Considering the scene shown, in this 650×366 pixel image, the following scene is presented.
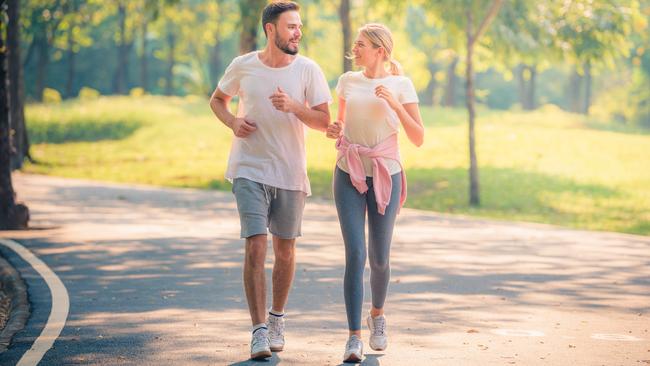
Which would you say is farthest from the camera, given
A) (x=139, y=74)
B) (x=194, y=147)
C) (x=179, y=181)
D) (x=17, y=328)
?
(x=139, y=74)

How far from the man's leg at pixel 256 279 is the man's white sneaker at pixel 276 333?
23cm

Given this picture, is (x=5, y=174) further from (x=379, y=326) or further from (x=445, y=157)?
(x=445, y=157)

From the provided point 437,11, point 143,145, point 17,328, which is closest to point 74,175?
point 437,11

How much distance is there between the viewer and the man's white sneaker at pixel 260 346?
7.16 metres

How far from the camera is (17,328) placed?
8500 mm

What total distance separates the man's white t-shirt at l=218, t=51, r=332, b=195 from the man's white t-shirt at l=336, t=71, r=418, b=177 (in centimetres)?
17

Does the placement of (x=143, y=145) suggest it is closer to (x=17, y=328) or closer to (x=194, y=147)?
(x=194, y=147)

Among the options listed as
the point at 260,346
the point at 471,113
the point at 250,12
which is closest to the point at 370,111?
the point at 260,346

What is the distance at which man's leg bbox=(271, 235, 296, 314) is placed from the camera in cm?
754

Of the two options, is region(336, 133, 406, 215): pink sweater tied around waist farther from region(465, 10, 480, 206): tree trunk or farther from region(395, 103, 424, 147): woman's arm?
region(465, 10, 480, 206): tree trunk

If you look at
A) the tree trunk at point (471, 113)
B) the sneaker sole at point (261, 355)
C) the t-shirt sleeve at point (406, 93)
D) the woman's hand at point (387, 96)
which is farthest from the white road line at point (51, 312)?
the tree trunk at point (471, 113)

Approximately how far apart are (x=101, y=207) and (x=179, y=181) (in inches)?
363

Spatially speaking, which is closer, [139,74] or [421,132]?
[421,132]

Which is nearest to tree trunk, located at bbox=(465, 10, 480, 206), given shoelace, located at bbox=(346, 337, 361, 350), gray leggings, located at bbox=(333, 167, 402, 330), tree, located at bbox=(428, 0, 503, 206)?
tree, located at bbox=(428, 0, 503, 206)
